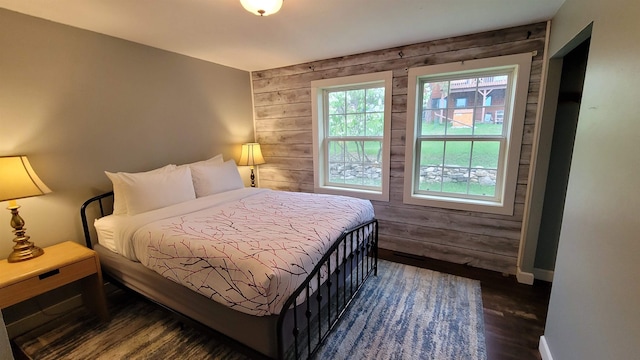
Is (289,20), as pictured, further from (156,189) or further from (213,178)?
(156,189)

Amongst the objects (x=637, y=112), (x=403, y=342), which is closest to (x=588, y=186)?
(x=637, y=112)

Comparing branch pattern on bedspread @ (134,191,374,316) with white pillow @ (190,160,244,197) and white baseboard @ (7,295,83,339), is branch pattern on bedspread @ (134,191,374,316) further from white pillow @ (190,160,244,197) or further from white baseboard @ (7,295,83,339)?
white baseboard @ (7,295,83,339)

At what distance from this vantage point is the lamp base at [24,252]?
1817mm

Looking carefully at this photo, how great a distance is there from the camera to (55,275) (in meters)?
1.79

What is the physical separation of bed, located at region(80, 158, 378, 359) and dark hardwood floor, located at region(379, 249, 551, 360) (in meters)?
0.96

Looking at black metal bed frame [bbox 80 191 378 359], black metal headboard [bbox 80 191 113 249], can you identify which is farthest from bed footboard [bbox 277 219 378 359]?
black metal headboard [bbox 80 191 113 249]

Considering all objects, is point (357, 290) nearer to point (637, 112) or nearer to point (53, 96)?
point (637, 112)

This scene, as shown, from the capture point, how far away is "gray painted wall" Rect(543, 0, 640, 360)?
99cm

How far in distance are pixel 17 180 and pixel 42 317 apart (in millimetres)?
1149

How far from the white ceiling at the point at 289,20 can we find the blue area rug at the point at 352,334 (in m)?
2.33

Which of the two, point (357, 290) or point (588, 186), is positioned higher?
point (588, 186)

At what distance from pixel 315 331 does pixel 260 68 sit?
10.7ft

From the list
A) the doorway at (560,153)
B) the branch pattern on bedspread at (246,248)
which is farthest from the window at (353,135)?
the doorway at (560,153)

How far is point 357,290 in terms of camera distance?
→ 229 centimetres
